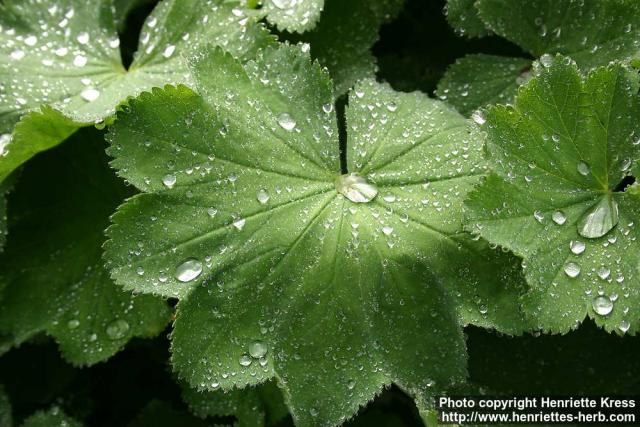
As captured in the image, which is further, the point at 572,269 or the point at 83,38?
the point at 83,38

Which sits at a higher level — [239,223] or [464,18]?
[464,18]

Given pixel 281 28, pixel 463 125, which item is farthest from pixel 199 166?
pixel 463 125

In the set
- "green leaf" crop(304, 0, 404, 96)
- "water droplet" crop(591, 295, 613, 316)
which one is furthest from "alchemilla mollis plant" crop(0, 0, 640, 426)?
"green leaf" crop(304, 0, 404, 96)

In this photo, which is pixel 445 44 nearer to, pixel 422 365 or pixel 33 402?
pixel 422 365

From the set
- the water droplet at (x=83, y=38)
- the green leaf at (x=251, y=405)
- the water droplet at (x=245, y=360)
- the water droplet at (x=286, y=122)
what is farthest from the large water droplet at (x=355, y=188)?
the water droplet at (x=83, y=38)

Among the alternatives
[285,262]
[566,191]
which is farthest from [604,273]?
[285,262]

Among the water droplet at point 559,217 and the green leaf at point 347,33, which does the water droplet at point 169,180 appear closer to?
the green leaf at point 347,33

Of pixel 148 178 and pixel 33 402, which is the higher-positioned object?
pixel 148 178

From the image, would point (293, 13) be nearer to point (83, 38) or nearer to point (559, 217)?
point (83, 38)
